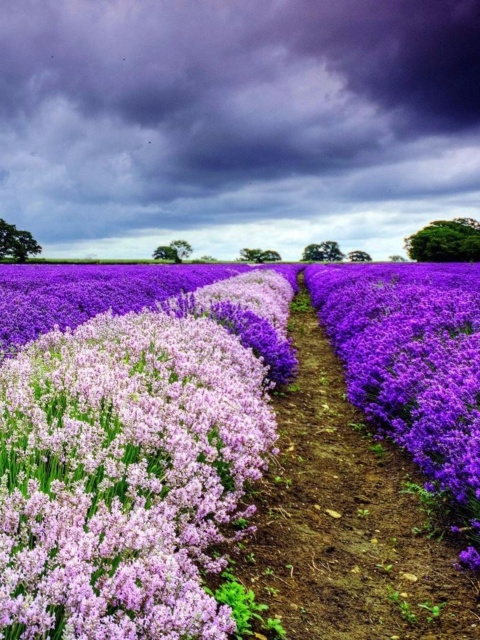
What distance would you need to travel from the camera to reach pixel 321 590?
315 cm

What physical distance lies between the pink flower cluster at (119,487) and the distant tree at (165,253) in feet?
242

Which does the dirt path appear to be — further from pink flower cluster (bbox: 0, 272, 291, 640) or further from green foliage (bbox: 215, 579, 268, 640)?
pink flower cluster (bbox: 0, 272, 291, 640)

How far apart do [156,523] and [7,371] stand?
2.07 meters

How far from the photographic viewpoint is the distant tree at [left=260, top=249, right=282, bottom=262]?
8750 cm

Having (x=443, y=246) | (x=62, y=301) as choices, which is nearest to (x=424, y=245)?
(x=443, y=246)

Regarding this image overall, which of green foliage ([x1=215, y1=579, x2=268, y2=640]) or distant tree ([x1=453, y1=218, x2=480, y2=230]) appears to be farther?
distant tree ([x1=453, y1=218, x2=480, y2=230])

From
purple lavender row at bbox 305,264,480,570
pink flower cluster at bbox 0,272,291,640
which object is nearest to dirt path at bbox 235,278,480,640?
purple lavender row at bbox 305,264,480,570

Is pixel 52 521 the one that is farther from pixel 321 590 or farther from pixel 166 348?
pixel 166 348

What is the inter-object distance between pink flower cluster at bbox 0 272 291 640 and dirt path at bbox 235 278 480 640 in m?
0.59

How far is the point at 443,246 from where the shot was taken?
5544 centimetres

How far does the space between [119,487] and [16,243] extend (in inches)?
2113

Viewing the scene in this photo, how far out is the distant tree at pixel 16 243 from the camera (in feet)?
168

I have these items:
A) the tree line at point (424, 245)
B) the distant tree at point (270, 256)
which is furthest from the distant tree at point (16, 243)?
the distant tree at point (270, 256)

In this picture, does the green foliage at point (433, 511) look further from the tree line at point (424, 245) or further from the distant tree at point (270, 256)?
the distant tree at point (270, 256)
